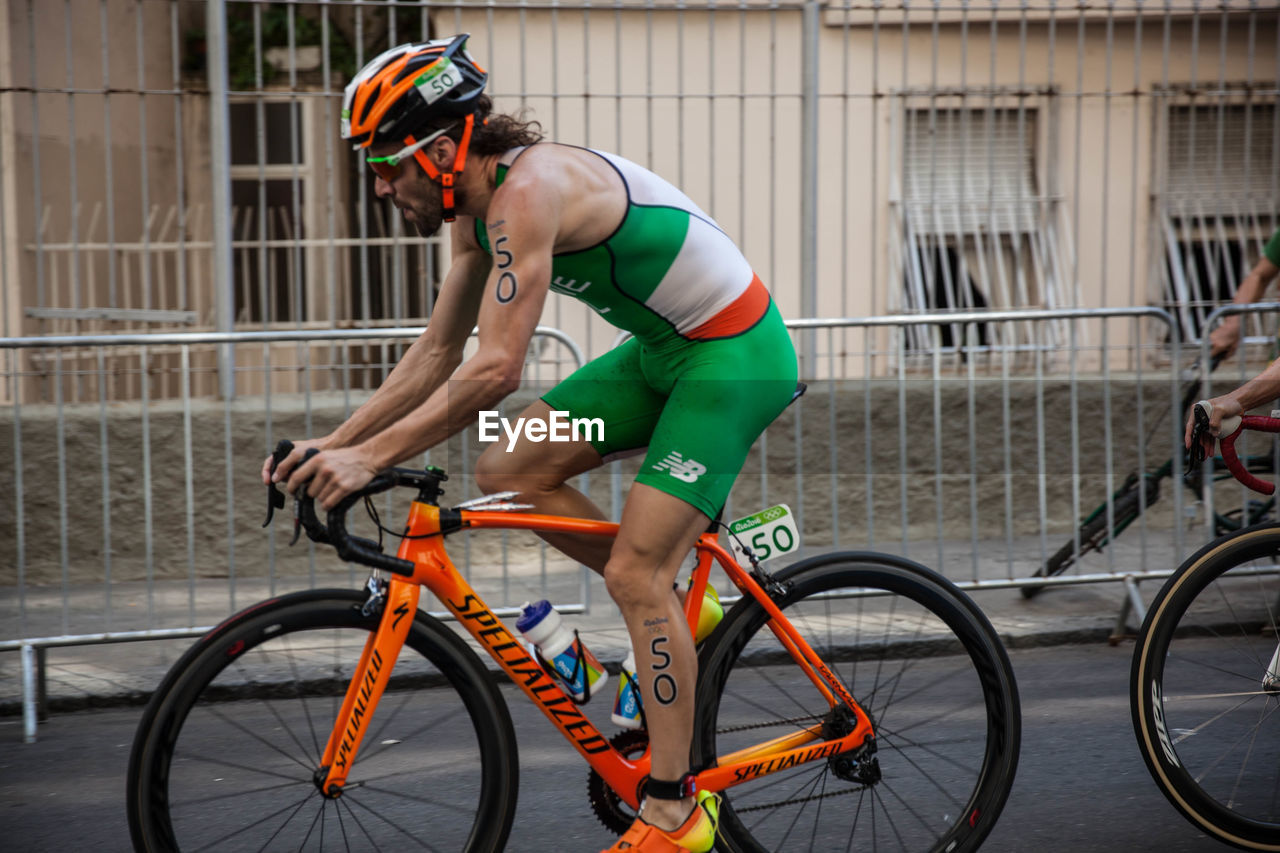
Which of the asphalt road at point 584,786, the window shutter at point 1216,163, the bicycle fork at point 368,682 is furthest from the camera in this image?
the window shutter at point 1216,163

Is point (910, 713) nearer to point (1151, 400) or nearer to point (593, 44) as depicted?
point (1151, 400)

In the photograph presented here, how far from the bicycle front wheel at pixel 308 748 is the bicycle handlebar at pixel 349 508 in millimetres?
99

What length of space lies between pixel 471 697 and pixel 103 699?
272cm

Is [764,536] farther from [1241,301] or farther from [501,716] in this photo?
[1241,301]

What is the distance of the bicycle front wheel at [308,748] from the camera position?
2754 mm

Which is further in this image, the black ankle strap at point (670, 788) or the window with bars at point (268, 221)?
the window with bars at point (268, 221)

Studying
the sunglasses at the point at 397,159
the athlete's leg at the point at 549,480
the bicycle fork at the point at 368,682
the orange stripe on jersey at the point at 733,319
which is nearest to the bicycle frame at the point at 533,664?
the bicycle fork at the point at 368,682

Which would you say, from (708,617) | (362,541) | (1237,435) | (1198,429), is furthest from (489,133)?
(1237,435)

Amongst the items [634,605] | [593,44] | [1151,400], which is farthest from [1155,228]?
[634,605]

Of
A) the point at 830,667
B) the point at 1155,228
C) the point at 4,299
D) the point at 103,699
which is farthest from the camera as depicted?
the point at 1155,228

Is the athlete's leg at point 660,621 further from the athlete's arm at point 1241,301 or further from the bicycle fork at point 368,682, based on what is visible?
the athlete's arm at point 1241,301

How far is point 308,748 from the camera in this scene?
3051 mm

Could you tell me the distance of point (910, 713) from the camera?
3.46 meters

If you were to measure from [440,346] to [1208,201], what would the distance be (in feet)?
21.9
